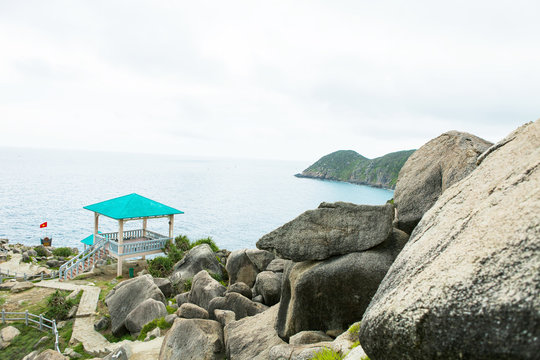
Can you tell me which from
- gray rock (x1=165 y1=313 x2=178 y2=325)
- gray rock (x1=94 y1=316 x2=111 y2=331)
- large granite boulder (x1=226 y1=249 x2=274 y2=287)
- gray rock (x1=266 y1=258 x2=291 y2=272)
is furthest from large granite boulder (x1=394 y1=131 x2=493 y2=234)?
gray rock (x1=94 y1=316 x2=111 y2=331)

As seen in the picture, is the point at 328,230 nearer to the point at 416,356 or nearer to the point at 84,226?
the point at 416,356

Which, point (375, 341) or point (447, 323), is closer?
point (447, 323)

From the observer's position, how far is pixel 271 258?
20.3m

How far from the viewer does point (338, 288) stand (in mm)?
11609

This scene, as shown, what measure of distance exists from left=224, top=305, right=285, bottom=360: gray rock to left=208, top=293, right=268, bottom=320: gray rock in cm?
151

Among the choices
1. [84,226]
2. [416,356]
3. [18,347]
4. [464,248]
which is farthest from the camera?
[84,226]

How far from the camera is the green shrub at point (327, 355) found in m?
7.73

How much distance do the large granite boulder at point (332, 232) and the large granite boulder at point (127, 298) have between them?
10871mm

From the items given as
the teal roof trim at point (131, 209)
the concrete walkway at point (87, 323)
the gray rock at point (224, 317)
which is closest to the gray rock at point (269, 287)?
the gray rock at point (224, 317)

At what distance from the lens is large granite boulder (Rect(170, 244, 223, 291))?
24869 mm

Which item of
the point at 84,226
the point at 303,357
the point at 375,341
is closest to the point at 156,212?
the point at 303,357

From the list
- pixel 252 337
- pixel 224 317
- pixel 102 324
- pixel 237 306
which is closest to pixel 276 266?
pixel 237 306

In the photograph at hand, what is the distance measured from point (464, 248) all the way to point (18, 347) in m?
23.6

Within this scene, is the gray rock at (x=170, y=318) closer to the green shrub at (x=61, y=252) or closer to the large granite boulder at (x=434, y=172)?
the large granite boulder at (x=434, y=172)
